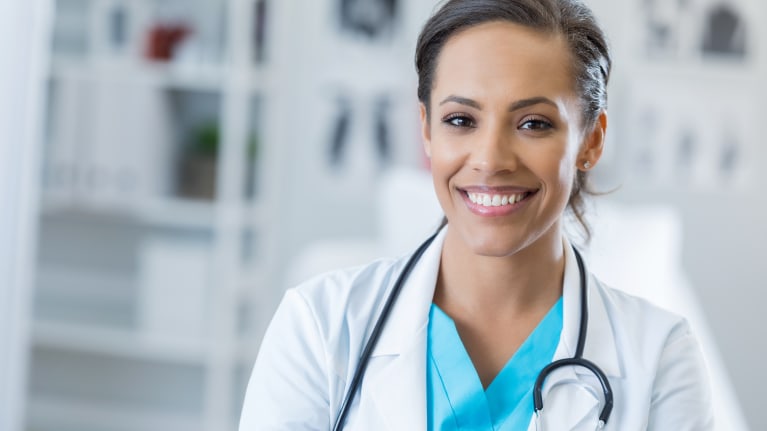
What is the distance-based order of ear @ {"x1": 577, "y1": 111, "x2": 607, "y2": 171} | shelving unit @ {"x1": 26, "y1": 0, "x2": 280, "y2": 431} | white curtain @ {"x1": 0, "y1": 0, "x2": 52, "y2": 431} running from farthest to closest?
shelving unit @ {"x1": 26, "y1": 0, "x2": 280, "y2": 431}, white curtain @ {"x1": 0, "y1": 0, "x2": 52, "y2": 431}, ear @ {"x1": 577, "y1": 111, "x2": 607, "y2": 171}

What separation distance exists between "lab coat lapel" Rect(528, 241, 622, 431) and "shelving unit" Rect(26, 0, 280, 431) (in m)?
1.69

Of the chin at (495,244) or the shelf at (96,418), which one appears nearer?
the chin at (495,244)

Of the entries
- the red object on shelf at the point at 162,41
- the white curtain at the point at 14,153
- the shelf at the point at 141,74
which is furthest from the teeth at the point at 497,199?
the red object on shelf at the point at 162,41

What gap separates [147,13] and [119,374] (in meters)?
1.17

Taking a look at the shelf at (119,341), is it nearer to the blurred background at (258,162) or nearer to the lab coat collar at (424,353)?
the blurred background at (258,162)

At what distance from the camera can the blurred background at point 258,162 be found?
108 inches

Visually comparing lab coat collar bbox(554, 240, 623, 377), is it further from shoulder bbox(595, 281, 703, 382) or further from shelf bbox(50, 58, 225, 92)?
shelf bbox(50, 58, 225, 92)

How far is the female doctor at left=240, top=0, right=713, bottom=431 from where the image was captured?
3.16ft

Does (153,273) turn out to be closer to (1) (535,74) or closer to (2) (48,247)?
(2) (48,247)

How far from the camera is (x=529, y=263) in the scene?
108 cm

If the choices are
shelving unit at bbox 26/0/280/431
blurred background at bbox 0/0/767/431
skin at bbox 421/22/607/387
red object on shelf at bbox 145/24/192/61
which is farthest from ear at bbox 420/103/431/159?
red object on shelf at bbox 145/24/192/61

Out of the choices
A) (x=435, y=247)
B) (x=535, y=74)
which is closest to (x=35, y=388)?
(x=435, y=247)

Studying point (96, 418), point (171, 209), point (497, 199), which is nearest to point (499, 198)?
point (497, 199)

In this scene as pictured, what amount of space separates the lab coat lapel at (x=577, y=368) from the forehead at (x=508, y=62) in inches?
9.7
